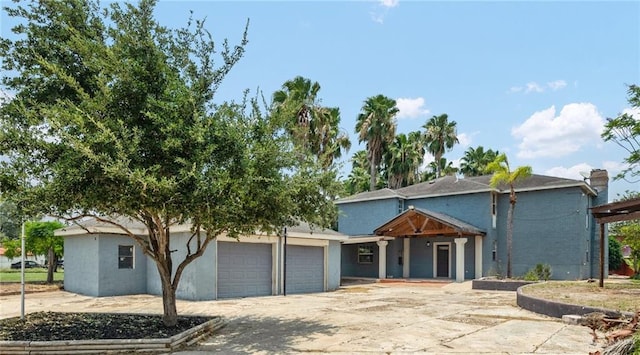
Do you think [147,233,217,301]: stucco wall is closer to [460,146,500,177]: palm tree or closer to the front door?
the front door

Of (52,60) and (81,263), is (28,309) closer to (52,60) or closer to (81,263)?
(81,263)

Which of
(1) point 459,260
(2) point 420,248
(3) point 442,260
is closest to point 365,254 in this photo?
(2) point 420,248

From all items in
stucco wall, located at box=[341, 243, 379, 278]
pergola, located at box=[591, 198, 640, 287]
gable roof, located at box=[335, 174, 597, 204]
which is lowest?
stucco wall, located at box=[341, 243, 379, 278]

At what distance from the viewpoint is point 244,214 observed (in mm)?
8953

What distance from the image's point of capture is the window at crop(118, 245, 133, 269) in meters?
17.8

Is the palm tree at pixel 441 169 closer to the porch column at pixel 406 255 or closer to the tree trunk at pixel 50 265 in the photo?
the porch column at pixel 406 255

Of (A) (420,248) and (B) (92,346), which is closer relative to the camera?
(B) (92,346)

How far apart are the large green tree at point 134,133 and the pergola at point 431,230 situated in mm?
15628

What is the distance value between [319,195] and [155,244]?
3700 mm

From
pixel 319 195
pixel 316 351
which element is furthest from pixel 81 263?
pixel 316 351

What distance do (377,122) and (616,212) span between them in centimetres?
2109

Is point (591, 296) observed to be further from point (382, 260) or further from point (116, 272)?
point (116, 272)

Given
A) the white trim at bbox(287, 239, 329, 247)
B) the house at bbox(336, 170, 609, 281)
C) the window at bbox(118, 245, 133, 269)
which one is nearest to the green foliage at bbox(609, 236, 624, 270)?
the house at bbox(336, 170, 609, 281)

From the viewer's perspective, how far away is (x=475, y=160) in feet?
140
